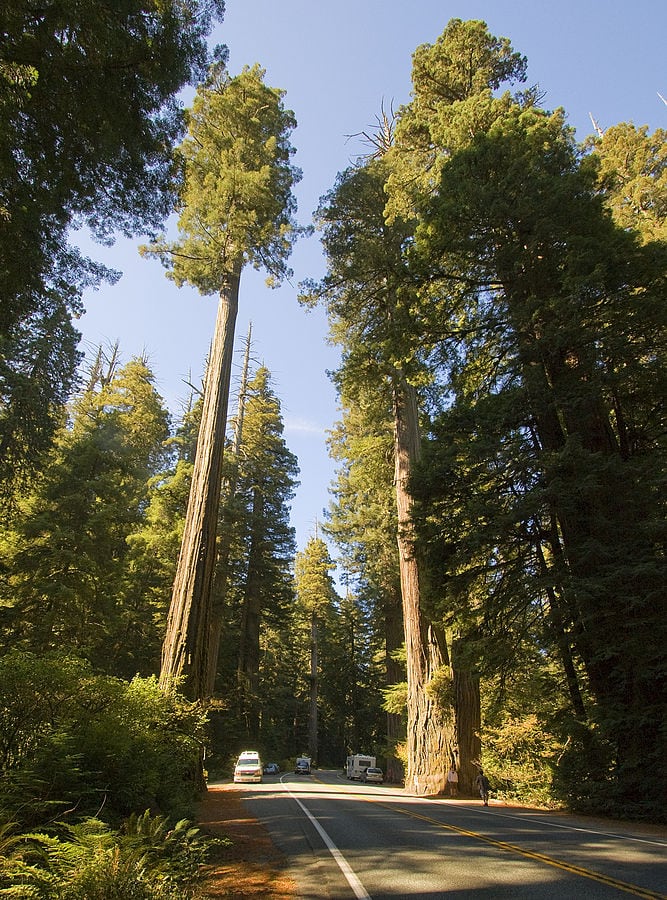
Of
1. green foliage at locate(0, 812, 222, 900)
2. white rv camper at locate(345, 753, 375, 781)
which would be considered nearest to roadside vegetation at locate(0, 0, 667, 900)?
green foliage at locate(0, 812, 222, 900)

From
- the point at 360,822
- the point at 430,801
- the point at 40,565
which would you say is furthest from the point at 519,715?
the point at 40,565

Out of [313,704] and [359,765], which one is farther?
Result: [313,704]

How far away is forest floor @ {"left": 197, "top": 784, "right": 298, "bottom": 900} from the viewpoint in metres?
4.70

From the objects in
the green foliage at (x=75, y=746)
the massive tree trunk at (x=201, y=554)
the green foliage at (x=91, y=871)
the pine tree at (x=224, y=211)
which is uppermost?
the pine tree at (x=224, y=211)

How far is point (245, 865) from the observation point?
5.74 m

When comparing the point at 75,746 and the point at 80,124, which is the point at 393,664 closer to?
the point at 75,746

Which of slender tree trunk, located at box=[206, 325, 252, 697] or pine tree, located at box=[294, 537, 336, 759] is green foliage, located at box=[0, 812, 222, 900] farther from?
pine tree, located at box=[294, 537, 336, 759]

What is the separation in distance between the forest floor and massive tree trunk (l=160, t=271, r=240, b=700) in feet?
7.91

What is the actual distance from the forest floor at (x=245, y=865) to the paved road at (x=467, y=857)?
0.20 m

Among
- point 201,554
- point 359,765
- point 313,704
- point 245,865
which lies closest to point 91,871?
point 245,865

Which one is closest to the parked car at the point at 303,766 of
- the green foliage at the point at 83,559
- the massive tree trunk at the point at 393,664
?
the massive tree trunk at the point at 393,664

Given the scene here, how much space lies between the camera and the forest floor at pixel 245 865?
4.70 meters

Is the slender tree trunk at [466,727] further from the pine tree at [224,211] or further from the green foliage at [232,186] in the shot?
the green foliage at [232,186]

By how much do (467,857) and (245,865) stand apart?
8.05ft
